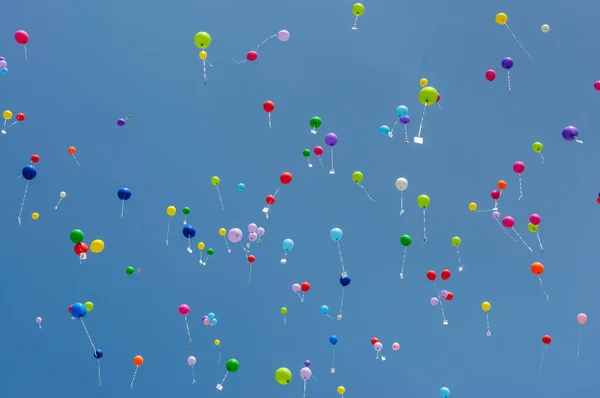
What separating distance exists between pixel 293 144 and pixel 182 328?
3.08 m

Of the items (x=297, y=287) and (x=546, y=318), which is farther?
(x=546, y=318)

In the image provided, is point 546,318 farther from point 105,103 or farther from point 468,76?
point 105,103

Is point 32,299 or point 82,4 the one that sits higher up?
point 82,4

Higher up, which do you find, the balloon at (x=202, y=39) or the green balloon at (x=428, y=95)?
the balloon at (x=202, y=39)

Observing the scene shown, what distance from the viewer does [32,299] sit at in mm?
8859

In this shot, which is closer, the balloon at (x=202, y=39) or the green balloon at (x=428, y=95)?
the green balloon at (x=428, y=95)

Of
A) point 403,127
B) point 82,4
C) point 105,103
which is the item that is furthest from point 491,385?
point 82,4

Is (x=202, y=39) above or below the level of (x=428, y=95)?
above

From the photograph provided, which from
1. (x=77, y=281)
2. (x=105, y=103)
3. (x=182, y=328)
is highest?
(x=105, y=103)

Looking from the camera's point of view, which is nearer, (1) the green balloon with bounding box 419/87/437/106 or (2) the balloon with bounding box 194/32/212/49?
(1) the green balloon with bounding box 419/87/437/106

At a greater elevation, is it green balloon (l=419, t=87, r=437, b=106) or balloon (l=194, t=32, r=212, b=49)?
balloon (l=194, t=32, r=212, b=49)

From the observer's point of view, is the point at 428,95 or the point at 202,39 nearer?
the point at 428,95

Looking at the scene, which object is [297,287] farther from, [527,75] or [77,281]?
[527,75]

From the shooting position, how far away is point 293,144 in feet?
29.5
